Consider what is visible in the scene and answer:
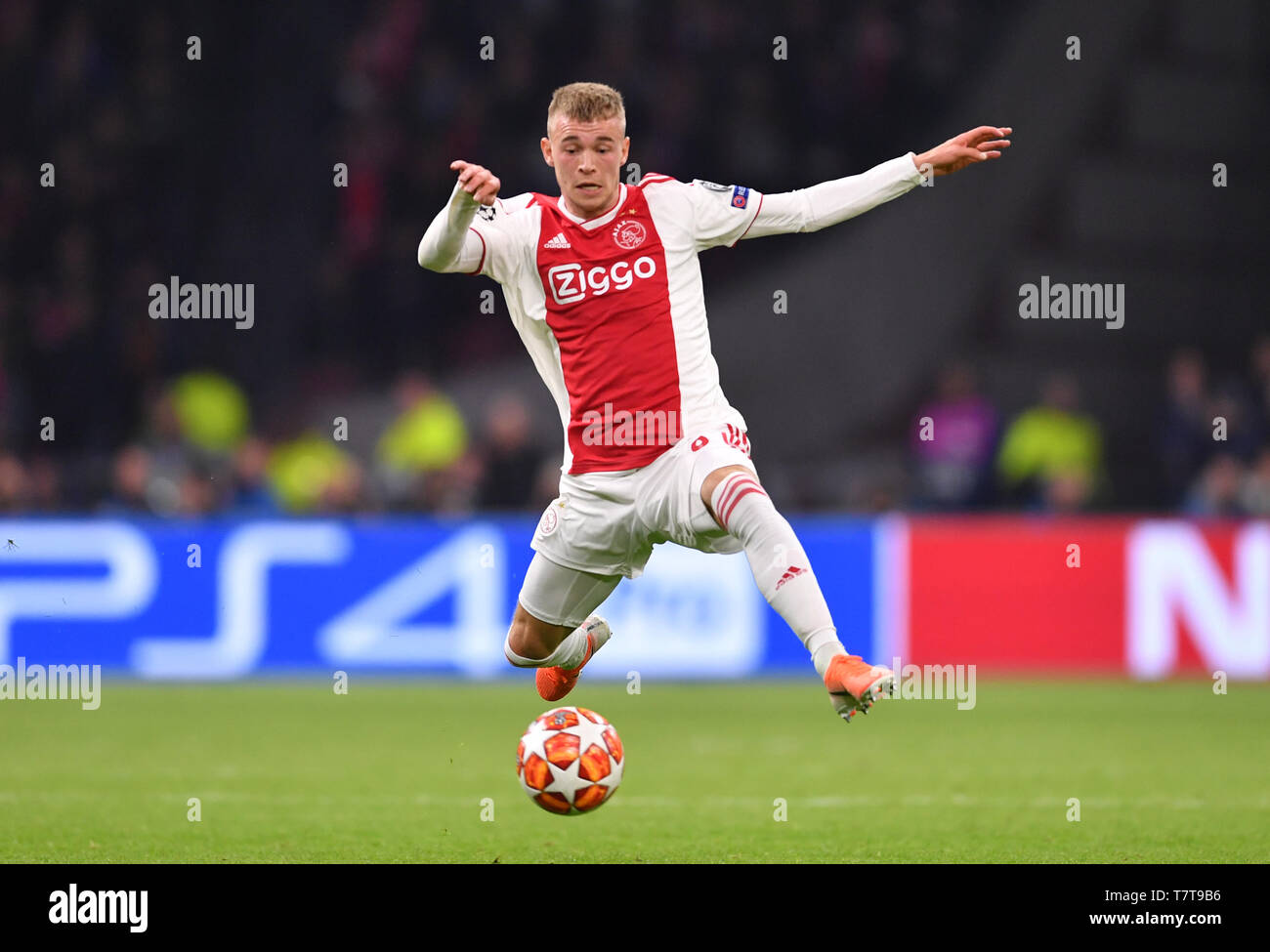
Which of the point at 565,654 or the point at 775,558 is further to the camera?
the point at 565,654

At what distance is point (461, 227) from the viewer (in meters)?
6.15

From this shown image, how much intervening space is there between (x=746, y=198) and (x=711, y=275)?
1141 centimetres

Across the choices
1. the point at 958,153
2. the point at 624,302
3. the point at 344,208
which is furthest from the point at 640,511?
the point at 344,208

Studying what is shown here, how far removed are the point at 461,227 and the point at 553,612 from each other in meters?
1.56

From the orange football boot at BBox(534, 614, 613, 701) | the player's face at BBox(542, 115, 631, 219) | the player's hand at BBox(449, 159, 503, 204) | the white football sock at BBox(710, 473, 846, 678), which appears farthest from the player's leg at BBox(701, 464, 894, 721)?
the orange football boot at BBox(534, 614, 613, 701)

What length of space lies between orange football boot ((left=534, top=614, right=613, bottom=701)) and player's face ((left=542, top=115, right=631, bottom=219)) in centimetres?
182

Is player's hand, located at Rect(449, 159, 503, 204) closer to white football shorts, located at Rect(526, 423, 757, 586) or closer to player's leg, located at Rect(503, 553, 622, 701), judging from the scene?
white football shorts, located at Rect(526, 423, 757, 586)

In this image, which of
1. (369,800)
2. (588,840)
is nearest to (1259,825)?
(588,840)

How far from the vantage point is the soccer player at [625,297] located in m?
6.24

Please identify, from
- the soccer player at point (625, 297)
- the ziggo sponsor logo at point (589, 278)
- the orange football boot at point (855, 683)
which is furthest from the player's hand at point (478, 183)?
the orange football boot at point (855, 683)

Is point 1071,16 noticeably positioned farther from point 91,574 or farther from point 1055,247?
point 91,574

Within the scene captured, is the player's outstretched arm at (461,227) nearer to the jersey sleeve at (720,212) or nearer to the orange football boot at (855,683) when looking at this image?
the jersey sleeve at (720,212)

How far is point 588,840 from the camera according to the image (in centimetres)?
683

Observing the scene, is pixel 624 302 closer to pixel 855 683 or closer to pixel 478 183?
pixel 478 183
